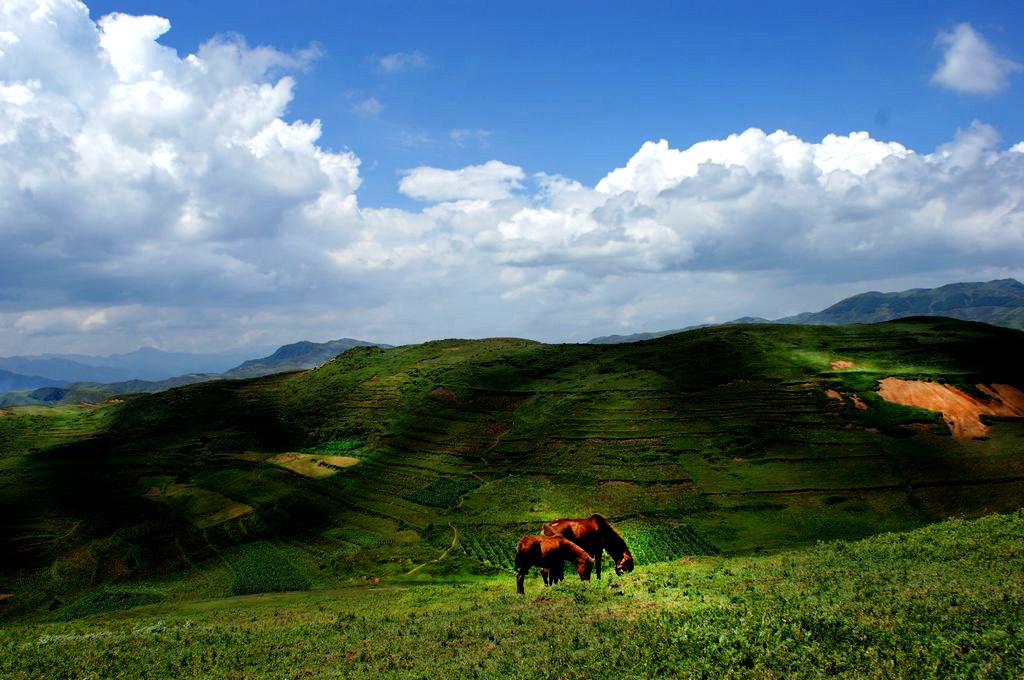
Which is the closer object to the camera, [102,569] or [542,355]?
[102,569]

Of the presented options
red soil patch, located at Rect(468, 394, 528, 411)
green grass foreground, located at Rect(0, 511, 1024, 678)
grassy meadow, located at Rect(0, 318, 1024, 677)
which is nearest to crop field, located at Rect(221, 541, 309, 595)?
grassy meadow, located at Rect(0, 318, 1024, 677)

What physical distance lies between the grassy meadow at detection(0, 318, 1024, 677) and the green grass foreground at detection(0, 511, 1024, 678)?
0.17m

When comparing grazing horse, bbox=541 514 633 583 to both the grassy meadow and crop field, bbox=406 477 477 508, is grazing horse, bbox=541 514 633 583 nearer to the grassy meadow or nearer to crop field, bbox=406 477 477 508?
the grassy meadow

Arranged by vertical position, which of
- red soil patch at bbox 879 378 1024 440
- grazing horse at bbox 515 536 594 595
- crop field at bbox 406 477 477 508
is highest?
grazing horse at bbox 515 536 594 595

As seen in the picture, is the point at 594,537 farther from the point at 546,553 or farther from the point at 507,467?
the point at 507,467

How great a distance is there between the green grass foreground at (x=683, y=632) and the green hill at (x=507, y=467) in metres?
34.8

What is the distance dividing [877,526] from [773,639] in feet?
212

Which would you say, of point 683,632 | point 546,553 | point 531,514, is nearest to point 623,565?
point 546,553

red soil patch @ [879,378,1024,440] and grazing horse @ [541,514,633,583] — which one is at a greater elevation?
grazing horse @ [541,514,633,583]

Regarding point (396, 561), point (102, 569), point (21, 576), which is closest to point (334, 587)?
point (396, 561)

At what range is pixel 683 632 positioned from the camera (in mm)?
20703

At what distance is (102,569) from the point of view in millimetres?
76688

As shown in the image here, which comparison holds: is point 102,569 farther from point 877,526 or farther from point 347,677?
point 877,526

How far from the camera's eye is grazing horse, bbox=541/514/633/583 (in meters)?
36.4
